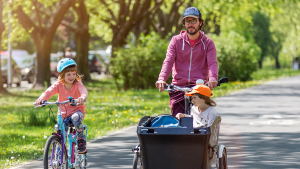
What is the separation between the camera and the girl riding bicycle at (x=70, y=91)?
18.2ft

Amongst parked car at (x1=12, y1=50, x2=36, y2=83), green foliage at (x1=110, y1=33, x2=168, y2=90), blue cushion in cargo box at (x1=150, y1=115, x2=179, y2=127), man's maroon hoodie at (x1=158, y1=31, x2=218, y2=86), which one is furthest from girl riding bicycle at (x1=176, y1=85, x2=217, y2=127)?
Answer: parked car at (x1=12, y1=50, x2=36, y2=83)

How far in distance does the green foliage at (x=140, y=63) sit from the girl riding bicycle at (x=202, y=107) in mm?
15863

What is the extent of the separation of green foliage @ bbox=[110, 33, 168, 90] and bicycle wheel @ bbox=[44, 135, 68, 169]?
51.2 ft

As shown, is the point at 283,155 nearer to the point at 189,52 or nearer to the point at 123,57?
the point at 189,52

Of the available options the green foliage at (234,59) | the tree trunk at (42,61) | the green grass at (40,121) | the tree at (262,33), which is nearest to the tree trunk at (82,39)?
the tree trunk at (42,61)

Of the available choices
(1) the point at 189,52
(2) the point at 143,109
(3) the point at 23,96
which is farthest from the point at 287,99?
(1) the point at 189,52

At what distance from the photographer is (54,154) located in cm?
533

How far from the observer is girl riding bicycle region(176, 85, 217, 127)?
4.91 m

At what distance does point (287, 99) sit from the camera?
Result: 1638 cm

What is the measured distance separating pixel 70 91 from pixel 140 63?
15.6 m

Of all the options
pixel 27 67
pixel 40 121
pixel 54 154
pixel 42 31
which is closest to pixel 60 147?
pixel 54 154

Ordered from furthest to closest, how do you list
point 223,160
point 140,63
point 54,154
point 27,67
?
point 27,67 → point 140,63 → point 54,154 → point 223,160

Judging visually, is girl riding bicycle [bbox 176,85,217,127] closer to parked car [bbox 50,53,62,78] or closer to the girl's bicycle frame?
the girl's bicycle frame

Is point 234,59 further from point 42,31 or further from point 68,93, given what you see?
point 68,93
